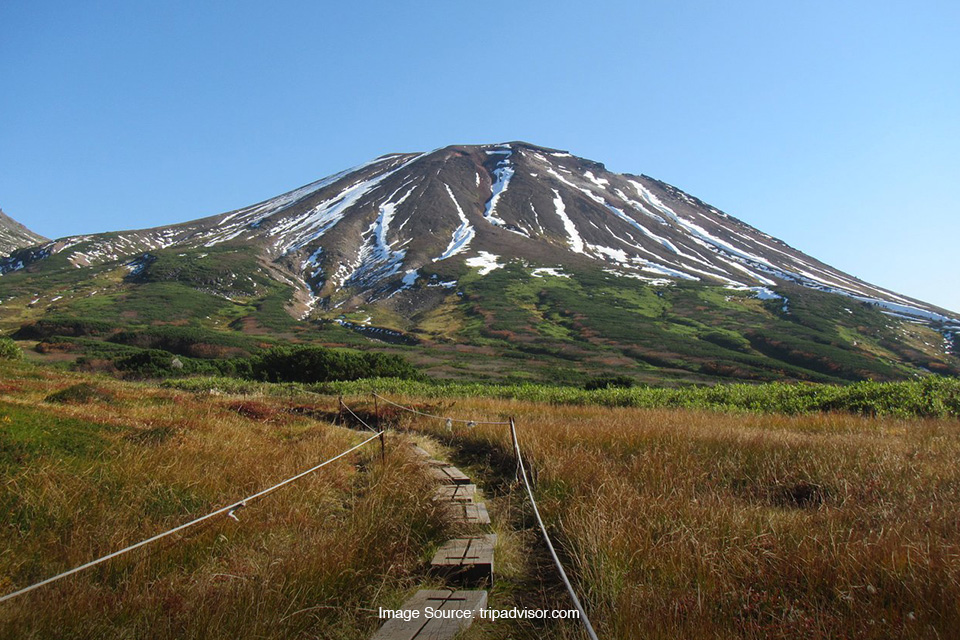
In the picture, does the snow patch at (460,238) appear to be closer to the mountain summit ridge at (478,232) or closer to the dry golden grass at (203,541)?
the mountain summit ridge at (478,232)

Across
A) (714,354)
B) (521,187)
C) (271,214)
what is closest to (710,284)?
(714,354)

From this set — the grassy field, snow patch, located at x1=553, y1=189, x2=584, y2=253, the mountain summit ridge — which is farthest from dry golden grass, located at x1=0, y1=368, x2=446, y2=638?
snow patch, located at x1=553, y1=189, x2=584, y2=253

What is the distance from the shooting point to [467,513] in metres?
5.23

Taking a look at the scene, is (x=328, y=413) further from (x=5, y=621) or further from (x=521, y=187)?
(x=521, y=187)

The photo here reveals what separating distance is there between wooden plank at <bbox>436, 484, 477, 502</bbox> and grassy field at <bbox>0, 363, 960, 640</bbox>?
25cm

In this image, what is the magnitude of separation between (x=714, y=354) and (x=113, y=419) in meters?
65.9

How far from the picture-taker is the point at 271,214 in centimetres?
15562

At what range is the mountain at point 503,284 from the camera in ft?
214

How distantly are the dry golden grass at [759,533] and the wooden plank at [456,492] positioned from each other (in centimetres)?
90

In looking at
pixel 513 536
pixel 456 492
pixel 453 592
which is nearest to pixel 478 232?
pixel 456 492

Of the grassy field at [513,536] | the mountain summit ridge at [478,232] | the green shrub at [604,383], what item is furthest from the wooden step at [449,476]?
the mountain summit ridge at [478,232]

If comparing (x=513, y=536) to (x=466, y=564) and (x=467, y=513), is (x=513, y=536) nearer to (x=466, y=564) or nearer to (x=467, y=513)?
(x=467, y=513)

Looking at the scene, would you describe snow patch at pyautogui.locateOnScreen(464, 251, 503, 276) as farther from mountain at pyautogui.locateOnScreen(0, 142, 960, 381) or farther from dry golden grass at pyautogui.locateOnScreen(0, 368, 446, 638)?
dry golden grass at pyautogui.locateOnScreen(0, 368, 446, 638)

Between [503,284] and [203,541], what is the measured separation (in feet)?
309
